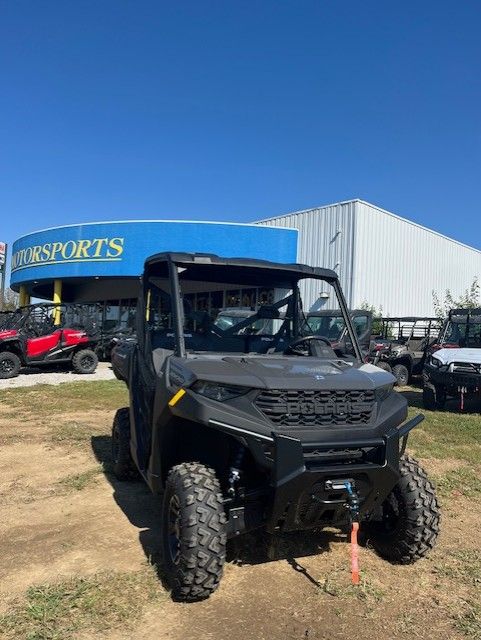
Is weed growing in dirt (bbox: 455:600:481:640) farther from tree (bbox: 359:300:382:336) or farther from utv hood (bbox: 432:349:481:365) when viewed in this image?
tree (bbox: 359:300:382:336)

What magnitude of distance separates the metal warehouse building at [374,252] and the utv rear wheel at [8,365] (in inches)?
449

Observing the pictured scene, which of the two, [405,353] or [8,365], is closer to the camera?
[8,365]

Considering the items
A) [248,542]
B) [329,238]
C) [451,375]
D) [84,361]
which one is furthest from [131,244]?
[248,542]

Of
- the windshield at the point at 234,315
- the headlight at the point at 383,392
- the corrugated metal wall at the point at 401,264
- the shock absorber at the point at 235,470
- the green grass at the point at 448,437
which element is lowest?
the green grass at the point at 448,437

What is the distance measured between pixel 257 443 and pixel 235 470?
30 centimetres

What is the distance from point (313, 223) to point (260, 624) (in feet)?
63.8

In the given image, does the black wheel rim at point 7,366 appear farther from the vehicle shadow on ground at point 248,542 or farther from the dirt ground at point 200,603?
the vehicle shadow on ground at point 248,542

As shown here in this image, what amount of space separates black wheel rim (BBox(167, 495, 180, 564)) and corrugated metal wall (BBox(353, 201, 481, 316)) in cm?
1748

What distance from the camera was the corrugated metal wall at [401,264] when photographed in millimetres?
20422

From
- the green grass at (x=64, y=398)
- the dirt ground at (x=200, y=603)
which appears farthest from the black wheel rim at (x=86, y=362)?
the dirt ground at (x=200, y=603)

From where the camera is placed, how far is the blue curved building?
2125 centimetres

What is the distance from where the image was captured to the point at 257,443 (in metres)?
3.01

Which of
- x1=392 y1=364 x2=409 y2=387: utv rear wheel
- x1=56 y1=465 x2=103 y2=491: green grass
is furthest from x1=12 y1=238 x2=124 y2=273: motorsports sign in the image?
x1=56 y1=465 x2=103 y2=491: green grass

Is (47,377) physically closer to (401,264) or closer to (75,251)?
(75,251)
